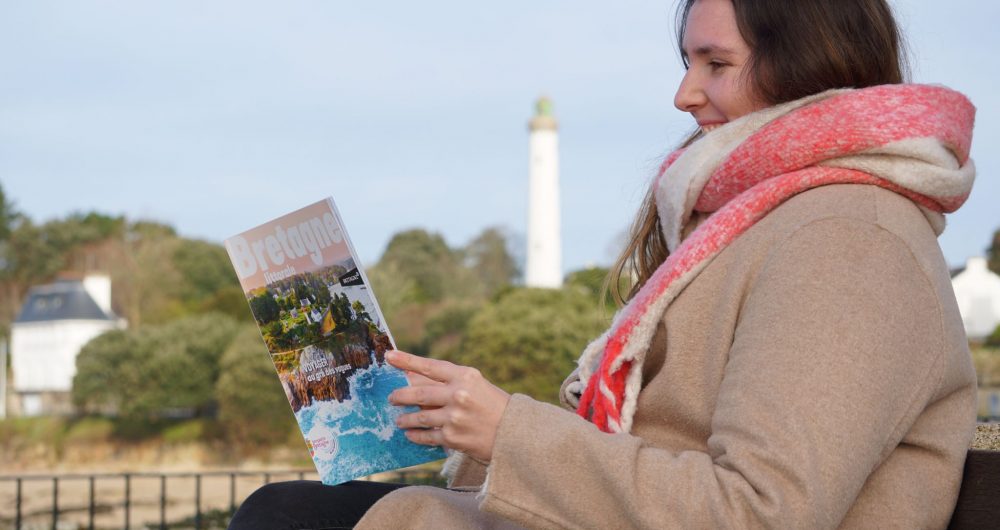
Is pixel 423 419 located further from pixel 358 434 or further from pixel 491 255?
pixel 491 255

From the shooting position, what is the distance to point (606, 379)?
4.99 feet

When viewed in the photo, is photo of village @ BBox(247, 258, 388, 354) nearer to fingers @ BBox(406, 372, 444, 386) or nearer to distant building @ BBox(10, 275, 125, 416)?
fingers @ BBox(406, 372, 444, 386)

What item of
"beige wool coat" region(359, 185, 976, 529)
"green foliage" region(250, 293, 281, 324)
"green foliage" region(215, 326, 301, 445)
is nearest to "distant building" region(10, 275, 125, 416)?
"green foliage" region(215, 326, 301, 445)

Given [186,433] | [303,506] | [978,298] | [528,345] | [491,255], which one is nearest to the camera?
[303,506]

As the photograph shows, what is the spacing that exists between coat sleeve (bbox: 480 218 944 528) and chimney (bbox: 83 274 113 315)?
43.6 m

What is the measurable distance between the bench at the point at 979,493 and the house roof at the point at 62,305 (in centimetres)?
4296

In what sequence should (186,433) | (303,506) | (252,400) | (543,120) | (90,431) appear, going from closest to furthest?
(303,506) → (252,400) → (186,433) → (90,431) → (543,120)

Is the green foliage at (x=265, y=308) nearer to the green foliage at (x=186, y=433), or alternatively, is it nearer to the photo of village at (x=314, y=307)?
the photo of village at (x=314, y=307)

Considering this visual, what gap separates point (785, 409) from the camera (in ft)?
4.16

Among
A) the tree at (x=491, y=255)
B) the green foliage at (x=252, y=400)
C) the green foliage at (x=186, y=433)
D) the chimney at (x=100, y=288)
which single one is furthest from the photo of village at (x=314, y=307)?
the tree at (x=491, y=255)

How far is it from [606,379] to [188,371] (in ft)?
99.2

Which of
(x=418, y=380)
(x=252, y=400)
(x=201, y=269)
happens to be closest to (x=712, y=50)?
(x=418, y=380)

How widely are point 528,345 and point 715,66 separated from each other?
25.1m

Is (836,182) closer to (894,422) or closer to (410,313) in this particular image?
(894,422)
